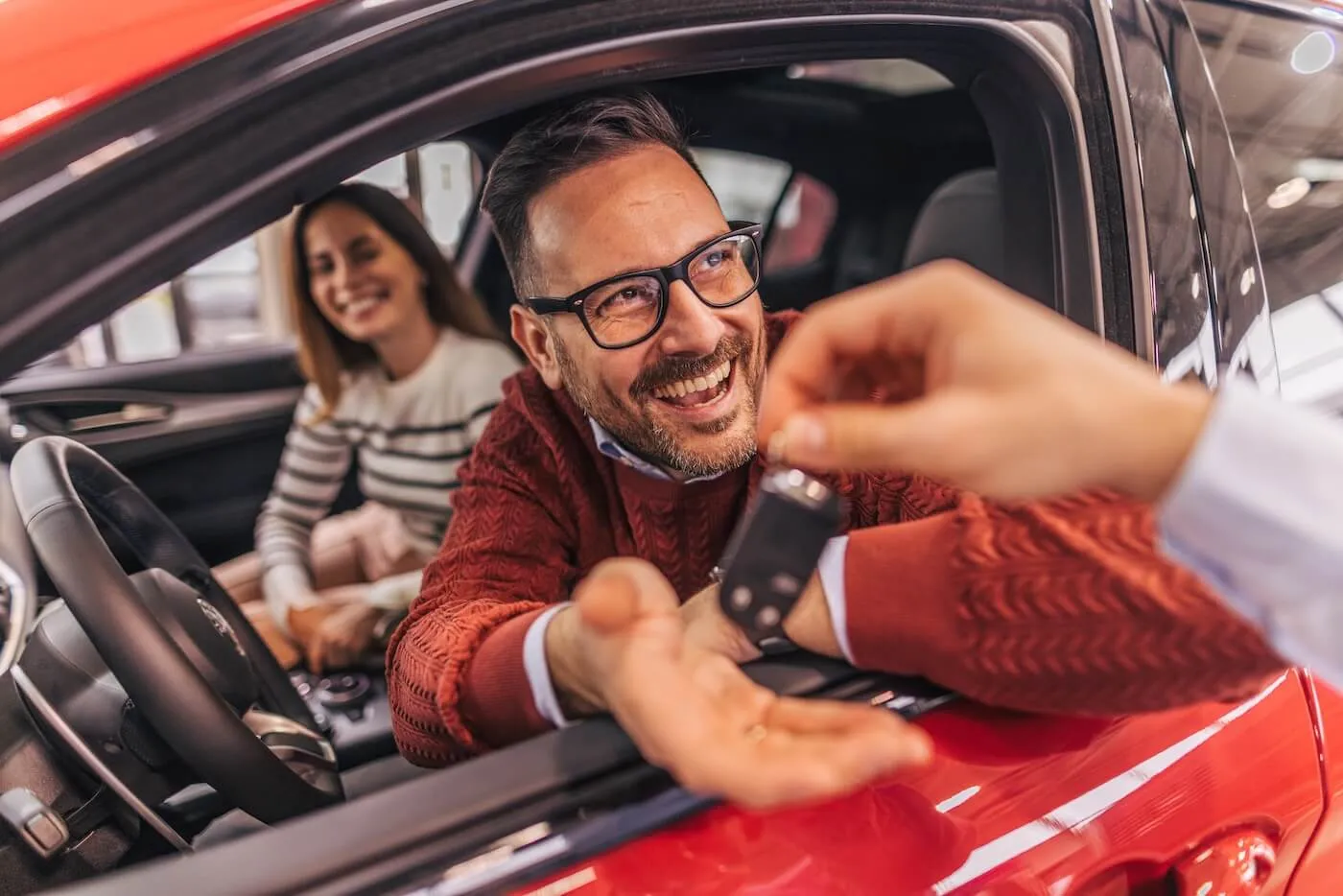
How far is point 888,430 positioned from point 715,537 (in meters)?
0.76

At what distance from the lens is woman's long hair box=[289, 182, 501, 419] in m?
2.33

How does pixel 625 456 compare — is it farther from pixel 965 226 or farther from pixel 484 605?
pixel 965 226

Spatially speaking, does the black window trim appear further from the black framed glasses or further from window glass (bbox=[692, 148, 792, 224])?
window glass (bbox=[692, 148, 792, 224])

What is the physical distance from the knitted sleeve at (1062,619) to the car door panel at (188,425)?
2.32m

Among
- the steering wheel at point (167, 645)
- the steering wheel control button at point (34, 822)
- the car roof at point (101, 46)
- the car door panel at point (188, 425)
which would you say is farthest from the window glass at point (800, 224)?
the steering wheel control button at point (34, 822)

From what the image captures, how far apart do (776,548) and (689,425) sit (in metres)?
0.56

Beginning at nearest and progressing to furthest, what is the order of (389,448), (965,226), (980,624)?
(980,624) → (965,226) → (389,448)

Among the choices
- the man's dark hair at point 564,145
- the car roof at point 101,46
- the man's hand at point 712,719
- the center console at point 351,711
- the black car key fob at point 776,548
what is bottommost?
the center console at point 351,711

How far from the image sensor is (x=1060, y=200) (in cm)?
110

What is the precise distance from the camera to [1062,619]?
0.81m

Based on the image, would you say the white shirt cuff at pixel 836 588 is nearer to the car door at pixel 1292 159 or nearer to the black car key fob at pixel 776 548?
the black car key fob at pixel 776 548

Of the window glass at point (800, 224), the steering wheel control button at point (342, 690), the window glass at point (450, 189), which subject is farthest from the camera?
the window glass at point (800, 224)

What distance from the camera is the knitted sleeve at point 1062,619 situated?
0.78 metres

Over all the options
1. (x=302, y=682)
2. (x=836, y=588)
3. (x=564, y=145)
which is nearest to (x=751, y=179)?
(x=564, y=145)
